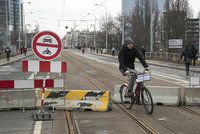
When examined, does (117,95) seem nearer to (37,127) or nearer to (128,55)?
(128,55)

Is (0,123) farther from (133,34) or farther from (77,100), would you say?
(133,34)

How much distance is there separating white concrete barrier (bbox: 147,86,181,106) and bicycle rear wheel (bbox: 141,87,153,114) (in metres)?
1.47

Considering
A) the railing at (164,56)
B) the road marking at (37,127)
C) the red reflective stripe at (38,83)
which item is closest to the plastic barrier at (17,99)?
the red reflective stripe at (38,83)

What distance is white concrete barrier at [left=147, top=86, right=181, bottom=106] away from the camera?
41.4ft

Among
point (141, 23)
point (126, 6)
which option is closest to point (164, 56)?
point (141, 23)

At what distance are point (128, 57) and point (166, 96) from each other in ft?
5.63

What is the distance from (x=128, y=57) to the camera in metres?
12.0

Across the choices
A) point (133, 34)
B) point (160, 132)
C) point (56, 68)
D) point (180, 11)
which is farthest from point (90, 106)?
point (133, 34)

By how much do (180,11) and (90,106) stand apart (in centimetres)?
5244

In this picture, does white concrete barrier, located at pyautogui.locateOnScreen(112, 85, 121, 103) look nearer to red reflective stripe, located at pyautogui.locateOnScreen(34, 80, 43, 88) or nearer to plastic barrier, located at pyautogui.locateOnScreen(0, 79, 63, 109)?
plastic barrier, located at pyautogui.locateOnScreen(0, 79, 63, 109)

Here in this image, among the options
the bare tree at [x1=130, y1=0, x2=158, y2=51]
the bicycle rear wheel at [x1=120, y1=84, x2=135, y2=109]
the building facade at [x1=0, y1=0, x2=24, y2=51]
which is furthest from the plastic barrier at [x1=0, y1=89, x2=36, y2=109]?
the bare tree at [x1=130, y1=0, x2=158, y2=51]

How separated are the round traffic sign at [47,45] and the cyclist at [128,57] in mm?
1727

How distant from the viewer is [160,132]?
877 cm

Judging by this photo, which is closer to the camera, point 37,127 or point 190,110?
point 37,127
